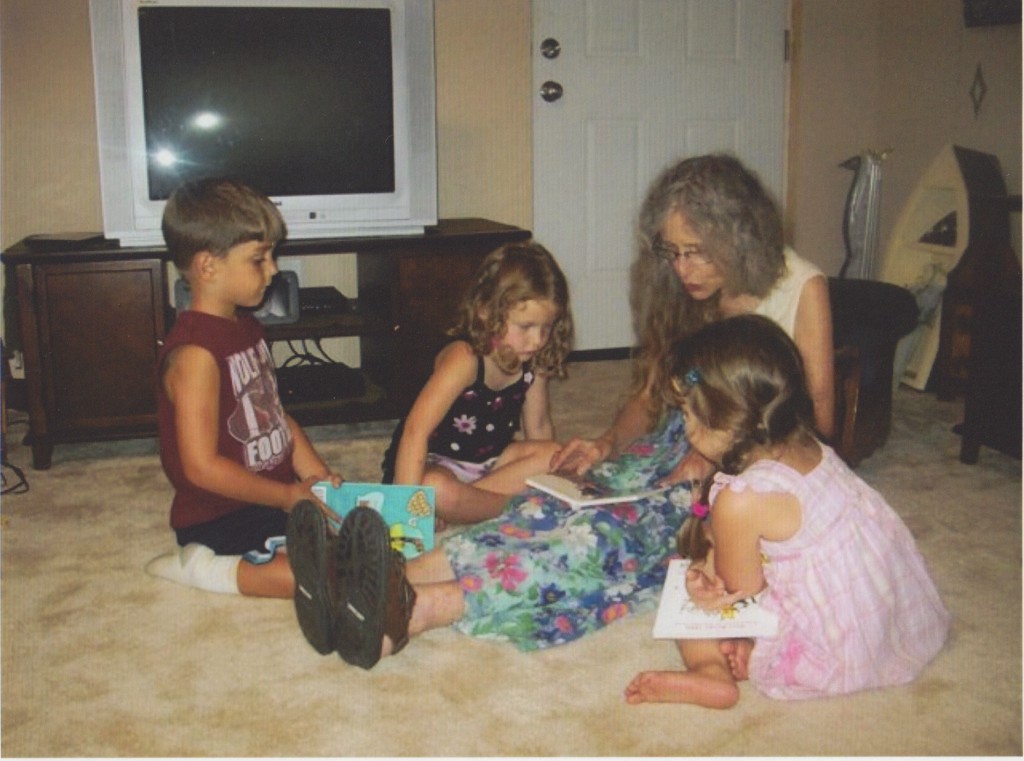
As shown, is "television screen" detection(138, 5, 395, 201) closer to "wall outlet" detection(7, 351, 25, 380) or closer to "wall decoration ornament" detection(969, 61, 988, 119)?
"wall outlet" detection(7, 351, 25, 380)

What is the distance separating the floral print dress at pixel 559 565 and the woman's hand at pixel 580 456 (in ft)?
0.53

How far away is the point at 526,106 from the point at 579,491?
2122 millimetres

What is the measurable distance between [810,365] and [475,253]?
1.22 meters

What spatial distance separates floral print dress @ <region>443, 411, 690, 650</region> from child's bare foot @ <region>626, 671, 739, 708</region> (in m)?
0.23

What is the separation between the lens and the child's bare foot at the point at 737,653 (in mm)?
1599

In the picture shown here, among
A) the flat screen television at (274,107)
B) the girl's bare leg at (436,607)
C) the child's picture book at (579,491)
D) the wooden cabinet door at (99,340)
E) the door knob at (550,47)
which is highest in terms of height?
the door knob at (550,47)

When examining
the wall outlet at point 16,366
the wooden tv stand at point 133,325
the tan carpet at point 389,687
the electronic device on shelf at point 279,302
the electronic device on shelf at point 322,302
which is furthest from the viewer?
the wall outlet at point 16,366

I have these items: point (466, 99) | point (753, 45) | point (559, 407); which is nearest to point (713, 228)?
point (559, 407)

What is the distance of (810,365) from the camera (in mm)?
2025

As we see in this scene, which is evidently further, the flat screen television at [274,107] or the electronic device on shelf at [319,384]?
the electronic device on shelf at [319,384]

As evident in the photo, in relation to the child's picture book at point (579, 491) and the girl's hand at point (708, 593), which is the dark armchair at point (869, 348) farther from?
the girl's hand at point (708, 593)

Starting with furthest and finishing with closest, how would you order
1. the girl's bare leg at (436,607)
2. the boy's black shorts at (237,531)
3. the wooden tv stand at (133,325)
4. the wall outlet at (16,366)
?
1. the wall outlet at (16,366)
2. the wooden tv stand at (133,325)
3. the boy's black shorts at (237,531)
4. the girl's bare leg at (436,607)

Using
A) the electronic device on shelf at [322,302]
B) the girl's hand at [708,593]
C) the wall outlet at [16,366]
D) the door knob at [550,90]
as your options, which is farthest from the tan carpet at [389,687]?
the door knob at [550,90]

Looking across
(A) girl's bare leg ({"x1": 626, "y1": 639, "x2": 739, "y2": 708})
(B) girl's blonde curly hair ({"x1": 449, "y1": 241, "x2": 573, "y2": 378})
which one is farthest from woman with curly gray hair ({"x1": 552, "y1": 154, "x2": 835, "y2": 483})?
(A) girl's bare leg ({"x1": 626, "y1": 639, "x2": 739, "y2": 708})
